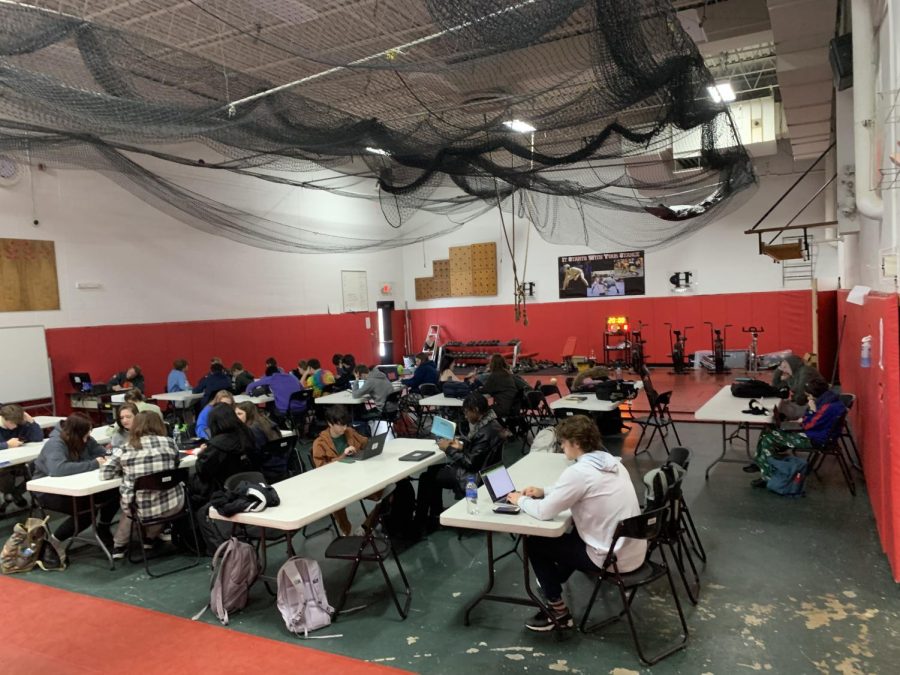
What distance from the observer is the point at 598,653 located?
3152 mm

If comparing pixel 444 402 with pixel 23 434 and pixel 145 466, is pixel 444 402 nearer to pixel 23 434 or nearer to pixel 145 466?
pixel 145 466

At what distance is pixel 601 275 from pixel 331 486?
13220 mm

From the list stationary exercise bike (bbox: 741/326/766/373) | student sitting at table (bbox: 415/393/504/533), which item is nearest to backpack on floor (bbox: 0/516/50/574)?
A: student sitting at table (bbox: 415/393/504/533)

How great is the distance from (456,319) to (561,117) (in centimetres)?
1327

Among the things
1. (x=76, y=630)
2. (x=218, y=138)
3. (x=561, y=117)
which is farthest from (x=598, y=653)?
(x=218, y=138)

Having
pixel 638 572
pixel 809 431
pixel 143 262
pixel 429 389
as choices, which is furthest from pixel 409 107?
pixel 143 262

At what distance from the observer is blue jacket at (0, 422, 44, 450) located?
5871mm

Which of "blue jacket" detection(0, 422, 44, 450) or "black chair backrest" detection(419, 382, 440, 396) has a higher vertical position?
"blue jacket" detection(0, 422, 44, 450)

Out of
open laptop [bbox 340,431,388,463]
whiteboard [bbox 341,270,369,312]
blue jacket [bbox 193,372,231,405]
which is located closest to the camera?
open laptop [bbox 340,431,388,463]

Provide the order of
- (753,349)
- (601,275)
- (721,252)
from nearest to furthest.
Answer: (753,349) → (721,252) → (601,275)

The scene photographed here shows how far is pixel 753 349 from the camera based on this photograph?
13484 mm

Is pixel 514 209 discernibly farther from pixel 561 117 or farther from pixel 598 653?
pixel 598 653

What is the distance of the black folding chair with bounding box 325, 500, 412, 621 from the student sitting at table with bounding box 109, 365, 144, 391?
6.97 m

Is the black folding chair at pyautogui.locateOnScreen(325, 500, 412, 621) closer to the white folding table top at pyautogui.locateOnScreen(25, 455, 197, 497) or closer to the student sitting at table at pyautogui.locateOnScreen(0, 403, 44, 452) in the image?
the white folding table top at pyautogui.locateOnScreen(25, 455, 197, 497)
